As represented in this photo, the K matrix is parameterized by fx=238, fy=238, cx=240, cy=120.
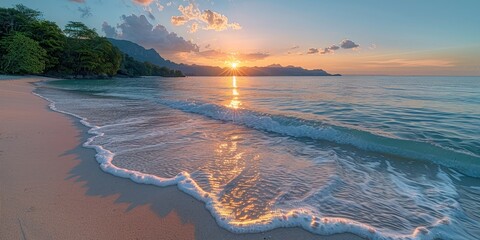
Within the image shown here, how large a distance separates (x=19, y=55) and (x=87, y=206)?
60.7 m

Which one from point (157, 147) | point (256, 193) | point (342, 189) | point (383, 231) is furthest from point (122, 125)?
point (383, 231)

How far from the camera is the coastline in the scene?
2.75 meters

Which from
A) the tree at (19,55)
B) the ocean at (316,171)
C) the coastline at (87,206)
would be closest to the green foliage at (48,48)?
the tree at (19,55)

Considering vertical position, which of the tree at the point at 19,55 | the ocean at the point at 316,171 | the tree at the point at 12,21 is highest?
the tree at the point at 12,21

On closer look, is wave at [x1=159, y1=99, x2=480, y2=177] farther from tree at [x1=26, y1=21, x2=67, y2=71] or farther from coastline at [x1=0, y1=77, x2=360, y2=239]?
tree at [x1=26, y1=21, x2=67, y2=71]

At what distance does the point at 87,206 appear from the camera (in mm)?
3266

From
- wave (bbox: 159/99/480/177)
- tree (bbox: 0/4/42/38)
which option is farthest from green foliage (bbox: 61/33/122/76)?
wave (bbox: 159/99/480/177)

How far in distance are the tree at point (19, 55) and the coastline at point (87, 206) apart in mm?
57061

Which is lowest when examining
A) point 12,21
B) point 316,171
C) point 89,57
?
point 316,171

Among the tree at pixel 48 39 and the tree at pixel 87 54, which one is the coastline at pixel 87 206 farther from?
the tree at pixel 87 54

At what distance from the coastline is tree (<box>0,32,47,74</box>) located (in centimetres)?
5706

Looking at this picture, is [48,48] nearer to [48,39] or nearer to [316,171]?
[48,39]

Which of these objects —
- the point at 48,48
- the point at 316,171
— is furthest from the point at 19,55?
the point at 316,171

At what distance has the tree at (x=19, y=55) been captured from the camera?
4622 centimetres
